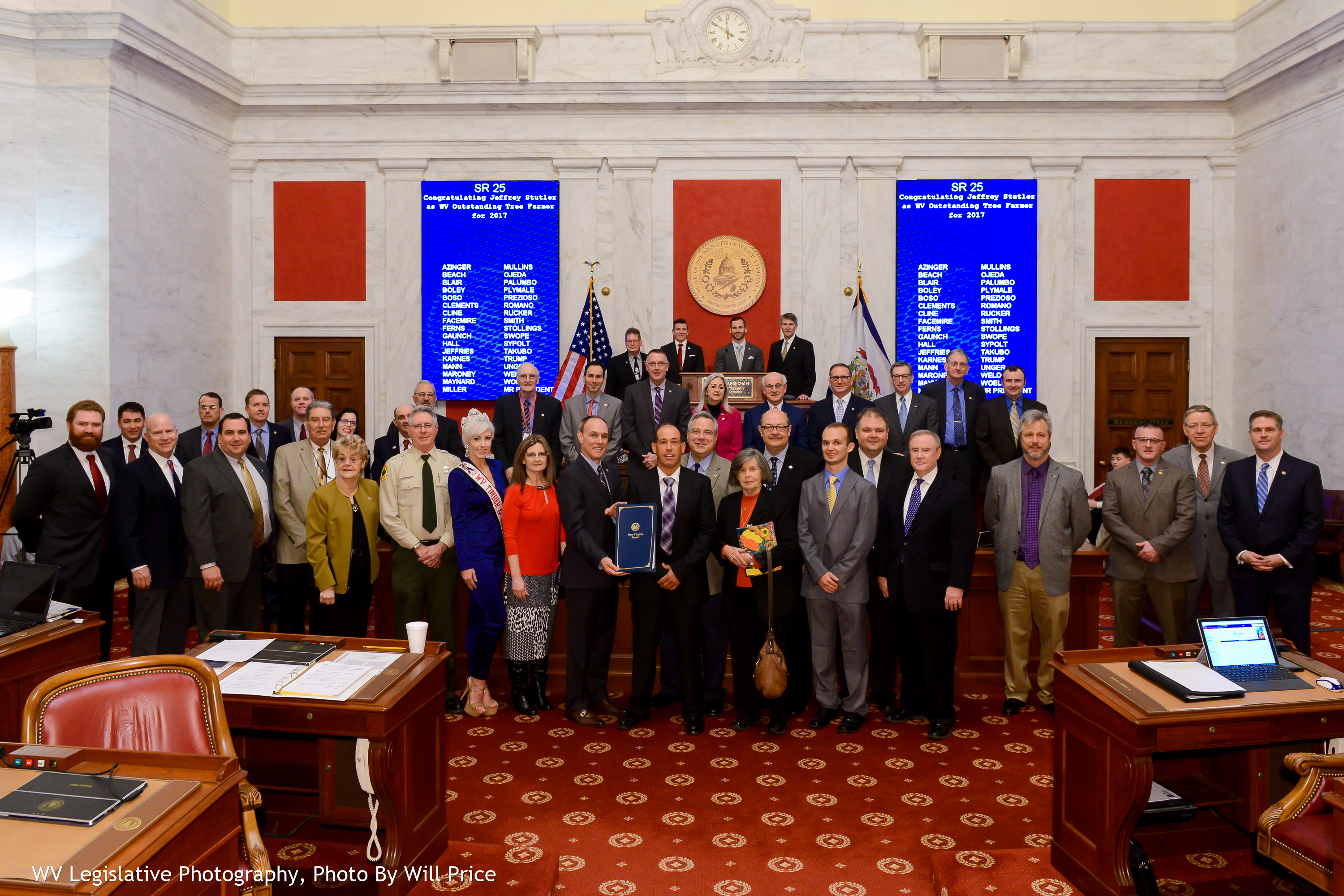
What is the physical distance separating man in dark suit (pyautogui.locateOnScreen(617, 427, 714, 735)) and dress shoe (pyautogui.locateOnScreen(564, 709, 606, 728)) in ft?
0.42

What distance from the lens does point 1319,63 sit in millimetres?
8180

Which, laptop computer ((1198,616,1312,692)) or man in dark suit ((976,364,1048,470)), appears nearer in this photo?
laptop computer ((1198,616,1312,692))

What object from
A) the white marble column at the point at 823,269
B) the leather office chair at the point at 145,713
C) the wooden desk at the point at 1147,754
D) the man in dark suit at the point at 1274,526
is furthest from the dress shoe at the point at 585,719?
the white marble column at the point at 823,269

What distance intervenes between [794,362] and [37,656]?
622 cm

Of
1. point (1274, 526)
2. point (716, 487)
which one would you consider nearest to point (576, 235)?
point (716, 487)

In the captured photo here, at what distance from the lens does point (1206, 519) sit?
521cm

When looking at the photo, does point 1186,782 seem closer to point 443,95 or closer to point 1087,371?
point 1087,371

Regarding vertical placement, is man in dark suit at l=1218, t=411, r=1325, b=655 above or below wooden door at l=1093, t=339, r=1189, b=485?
below

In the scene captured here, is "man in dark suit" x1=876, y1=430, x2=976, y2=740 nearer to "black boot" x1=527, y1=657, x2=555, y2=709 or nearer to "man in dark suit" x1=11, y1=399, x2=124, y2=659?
"black boot" x1=527, y1=657, x2=555, y2=709

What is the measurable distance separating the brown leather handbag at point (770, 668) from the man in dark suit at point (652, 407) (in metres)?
2.27

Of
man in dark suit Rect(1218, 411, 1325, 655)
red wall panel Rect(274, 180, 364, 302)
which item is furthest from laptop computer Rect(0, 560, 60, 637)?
red wall panel Rect(274, 180, 364, 302)

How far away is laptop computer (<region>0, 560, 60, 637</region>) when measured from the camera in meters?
3.72

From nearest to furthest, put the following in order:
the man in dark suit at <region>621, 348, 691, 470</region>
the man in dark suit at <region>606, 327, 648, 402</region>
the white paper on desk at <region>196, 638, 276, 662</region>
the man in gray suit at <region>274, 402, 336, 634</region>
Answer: the white paper on desk at <region>196, 638, 276, 662</region> < the man in gray suit at <region>274, 402, 336, 634</region> < the man in dark suit at <region>621, 348, 691, 470</region> < the man in dark suit at <region>606, 327, 648, 402</region>

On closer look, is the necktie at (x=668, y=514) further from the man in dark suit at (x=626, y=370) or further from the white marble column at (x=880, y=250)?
the white marble column at (x=880, y=250)
